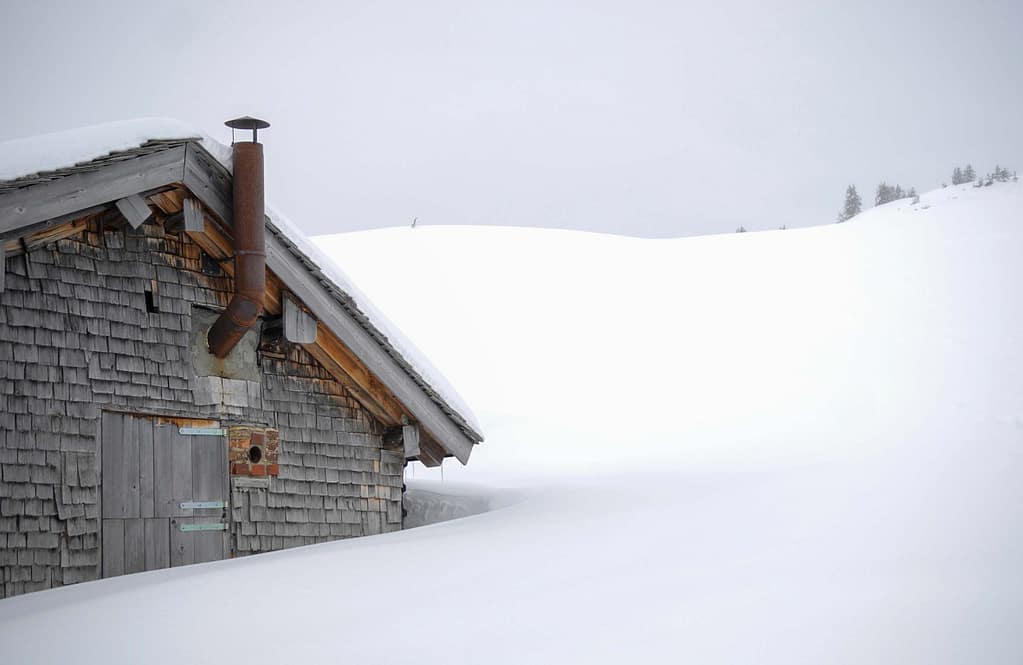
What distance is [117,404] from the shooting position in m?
9.14

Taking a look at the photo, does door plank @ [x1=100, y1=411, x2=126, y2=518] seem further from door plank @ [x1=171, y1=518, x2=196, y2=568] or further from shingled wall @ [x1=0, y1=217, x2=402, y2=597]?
door plank @ [x1=171, y1=518, x2=196, y2=568]

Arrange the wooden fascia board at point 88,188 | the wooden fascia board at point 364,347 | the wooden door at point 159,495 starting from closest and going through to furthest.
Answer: the wooden fascia board at point 88,188 < the wooden door at point 159,495 < the wooden fascia board at point 364,347

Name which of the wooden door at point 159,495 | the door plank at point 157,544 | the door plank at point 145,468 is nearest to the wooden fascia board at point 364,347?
the wooden door at point 159,495

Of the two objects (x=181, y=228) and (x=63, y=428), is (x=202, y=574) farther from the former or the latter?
(x=181, y=228)

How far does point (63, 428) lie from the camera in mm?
8773

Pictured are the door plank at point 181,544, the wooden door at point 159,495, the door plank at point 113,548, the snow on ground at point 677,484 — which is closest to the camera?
the snow on ground at point 677,484

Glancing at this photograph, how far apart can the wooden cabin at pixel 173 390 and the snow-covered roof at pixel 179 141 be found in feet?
0.09

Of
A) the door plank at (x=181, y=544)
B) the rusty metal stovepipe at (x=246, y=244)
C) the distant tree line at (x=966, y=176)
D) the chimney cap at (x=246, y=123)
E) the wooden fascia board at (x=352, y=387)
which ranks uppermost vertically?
the distant tree line at (x=966, y=176)

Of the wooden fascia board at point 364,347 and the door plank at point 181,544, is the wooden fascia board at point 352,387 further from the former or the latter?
the door plank at point 181,544

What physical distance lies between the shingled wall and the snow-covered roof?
71 centimetres

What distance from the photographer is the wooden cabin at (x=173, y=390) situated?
28.1 ft

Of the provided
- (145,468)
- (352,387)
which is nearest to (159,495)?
(145,468)

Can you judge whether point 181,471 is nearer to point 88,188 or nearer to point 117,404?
point 117,404

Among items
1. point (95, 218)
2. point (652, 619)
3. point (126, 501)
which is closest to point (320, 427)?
point (126, 501)
